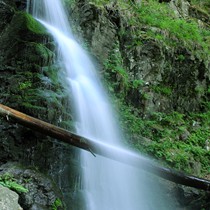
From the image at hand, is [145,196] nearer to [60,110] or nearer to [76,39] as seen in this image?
[60,110]

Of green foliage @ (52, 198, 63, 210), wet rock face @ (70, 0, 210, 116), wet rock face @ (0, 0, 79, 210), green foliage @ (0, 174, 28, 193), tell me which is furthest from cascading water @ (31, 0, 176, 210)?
green foliage @ (0, 174, 28, 193)

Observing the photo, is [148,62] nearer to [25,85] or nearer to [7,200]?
[25,85]

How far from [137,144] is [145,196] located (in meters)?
1.43

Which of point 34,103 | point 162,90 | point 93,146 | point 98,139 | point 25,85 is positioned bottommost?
point 162,90

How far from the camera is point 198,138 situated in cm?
891

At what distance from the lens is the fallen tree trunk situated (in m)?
5.14

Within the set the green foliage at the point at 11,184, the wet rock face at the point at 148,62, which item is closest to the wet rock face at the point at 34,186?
the green foliage at the point at 11,184

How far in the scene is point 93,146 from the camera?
203 inches

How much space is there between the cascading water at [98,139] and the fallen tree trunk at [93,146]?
0.86 metres

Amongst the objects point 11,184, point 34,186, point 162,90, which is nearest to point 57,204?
point 34,186

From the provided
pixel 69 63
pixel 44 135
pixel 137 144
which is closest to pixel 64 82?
pixel 69 63

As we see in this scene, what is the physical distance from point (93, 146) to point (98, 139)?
51.6 inches

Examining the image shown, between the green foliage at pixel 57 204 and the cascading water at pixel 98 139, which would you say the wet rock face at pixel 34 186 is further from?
the cascading water at pixel 98 139

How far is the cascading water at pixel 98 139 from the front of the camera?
5.96 meters
